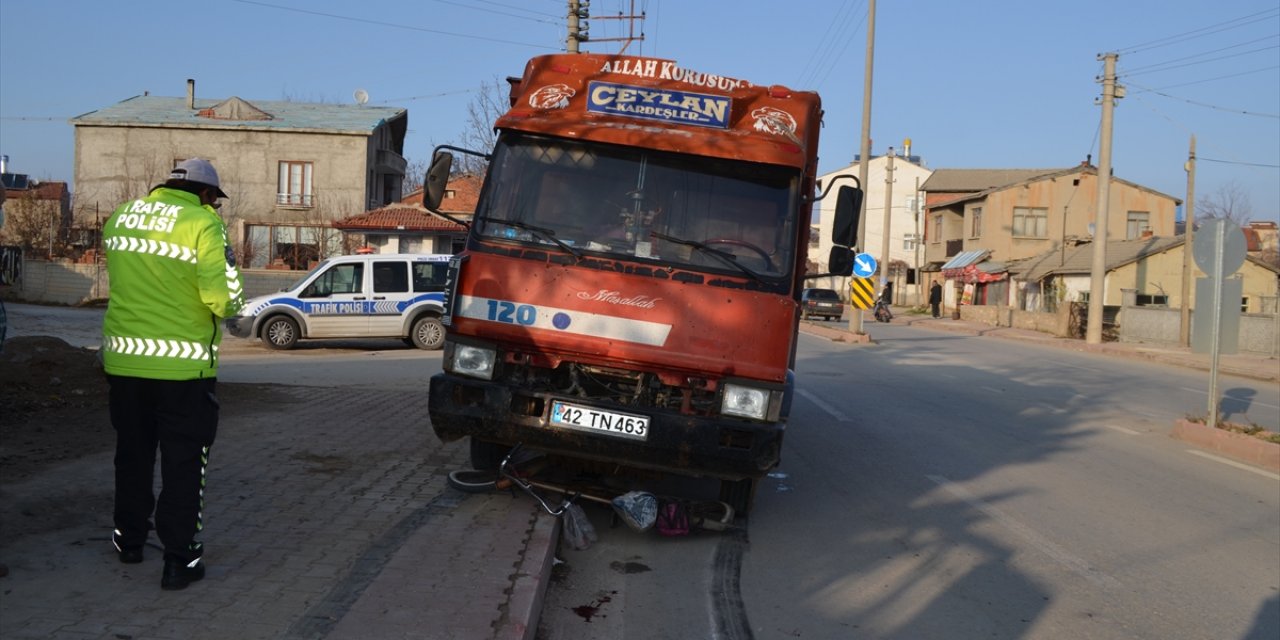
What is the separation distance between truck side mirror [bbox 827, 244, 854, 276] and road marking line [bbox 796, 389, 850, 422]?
5.40 meters

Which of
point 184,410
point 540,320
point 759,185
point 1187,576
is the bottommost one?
point 1187,576

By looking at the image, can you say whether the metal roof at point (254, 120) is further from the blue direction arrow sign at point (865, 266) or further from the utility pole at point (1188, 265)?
the utility pole at point (1188, 265)

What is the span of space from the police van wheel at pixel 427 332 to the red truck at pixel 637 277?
552 inches

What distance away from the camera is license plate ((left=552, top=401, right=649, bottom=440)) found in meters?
6.13

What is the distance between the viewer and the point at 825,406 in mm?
13828

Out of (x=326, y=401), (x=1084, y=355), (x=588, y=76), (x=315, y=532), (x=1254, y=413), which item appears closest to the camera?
(x=315, y=532)

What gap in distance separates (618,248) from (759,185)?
1.01 m

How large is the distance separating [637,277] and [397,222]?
34.0m

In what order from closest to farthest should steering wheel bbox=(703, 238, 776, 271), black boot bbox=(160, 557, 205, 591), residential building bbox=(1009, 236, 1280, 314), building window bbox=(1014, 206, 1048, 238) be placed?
1. black boot bbox=(160, 557, 205, 591)
2. steering wheel bbox=(703, 238, 776, 271)
3. residential building bbox=(1009, 236, 1280, 314)
4. building window bbox=(1014, 206, 1048, 238)

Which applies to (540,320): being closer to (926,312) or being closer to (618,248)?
(618,248)

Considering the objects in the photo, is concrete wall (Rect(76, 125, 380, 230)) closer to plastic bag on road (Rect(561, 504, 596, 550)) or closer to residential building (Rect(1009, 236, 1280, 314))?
residential building (Rect(1009, 236, 1280, 314))

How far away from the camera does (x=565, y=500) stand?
6.94m

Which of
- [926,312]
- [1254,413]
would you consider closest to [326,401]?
[1254,413]

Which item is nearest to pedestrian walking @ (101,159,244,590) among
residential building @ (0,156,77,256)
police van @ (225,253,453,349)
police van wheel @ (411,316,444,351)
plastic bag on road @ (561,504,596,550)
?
plastic bag on road @ (561,504,596,550)
